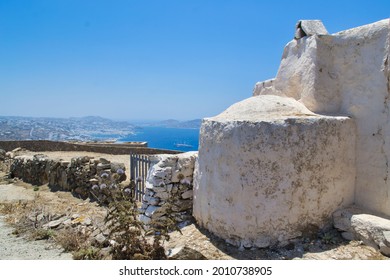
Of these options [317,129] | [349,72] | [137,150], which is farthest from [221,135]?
[137,150]

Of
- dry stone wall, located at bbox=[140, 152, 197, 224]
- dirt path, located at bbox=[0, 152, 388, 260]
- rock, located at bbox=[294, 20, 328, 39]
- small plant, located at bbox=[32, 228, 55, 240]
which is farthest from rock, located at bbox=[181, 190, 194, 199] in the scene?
rock, located at bbox=[294, 20, 328, 39]

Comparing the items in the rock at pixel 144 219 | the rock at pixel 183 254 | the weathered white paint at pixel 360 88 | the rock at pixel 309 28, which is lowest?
the rock at pixel 144 219

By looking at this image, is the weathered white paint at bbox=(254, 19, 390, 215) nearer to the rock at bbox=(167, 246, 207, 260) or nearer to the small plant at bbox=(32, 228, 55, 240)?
the rock at bbox=(167, 246, 207, 260)

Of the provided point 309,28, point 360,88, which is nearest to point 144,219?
point 360,88

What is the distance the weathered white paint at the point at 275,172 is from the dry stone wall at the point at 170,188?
1.07 metres

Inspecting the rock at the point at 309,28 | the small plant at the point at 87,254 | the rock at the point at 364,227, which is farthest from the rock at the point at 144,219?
the rock at the point at 309,28

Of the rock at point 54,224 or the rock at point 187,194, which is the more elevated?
the rock at point 187,194

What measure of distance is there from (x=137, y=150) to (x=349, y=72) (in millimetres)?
11761

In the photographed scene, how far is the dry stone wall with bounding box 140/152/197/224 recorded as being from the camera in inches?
246

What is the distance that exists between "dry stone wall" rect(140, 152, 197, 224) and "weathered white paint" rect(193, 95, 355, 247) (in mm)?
1067

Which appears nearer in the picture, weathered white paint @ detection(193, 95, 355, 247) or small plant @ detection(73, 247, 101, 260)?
weathered white paint @ detection(193, 95, 355, 247)

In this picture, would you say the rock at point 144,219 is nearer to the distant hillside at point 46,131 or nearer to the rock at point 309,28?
the rock at point 309,28

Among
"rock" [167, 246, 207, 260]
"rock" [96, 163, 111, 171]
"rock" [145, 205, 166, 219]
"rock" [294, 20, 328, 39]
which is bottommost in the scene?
"rock" [167, 246, 207, 260]

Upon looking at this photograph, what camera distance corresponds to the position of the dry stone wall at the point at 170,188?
6.25m
